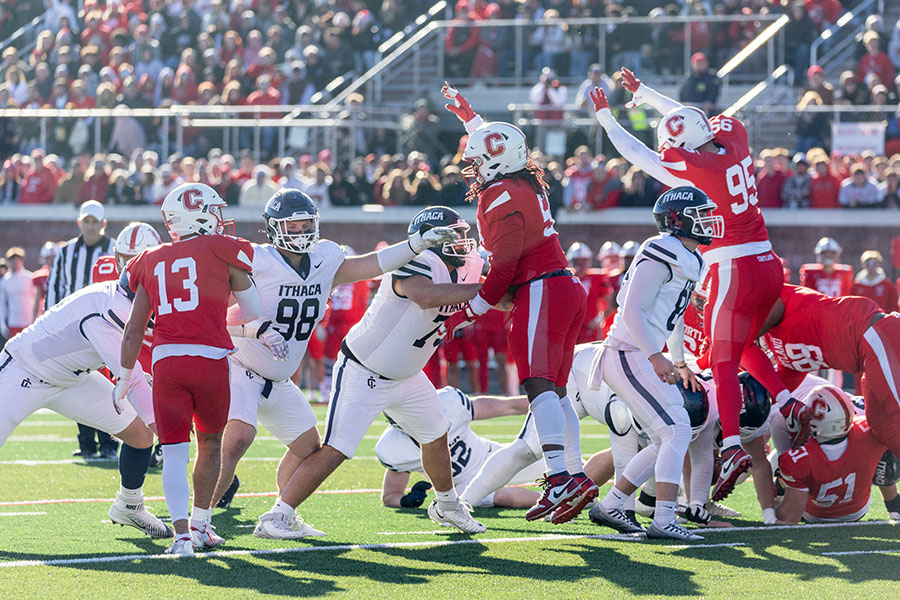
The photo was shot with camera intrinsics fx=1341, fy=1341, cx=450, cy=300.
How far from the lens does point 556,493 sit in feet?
20.1

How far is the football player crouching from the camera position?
22.8 ft

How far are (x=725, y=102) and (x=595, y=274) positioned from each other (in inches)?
130

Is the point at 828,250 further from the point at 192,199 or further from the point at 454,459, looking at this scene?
the point at 192,199

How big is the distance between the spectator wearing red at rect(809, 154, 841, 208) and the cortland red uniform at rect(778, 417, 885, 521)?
8788mm

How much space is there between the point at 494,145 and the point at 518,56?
12363mm

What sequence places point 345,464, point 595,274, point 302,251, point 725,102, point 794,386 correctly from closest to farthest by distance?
point 302,251 < point 794,386 < point 345,464 < point 595,274 < point 725,102

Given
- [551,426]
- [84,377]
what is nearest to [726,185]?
[551,426]

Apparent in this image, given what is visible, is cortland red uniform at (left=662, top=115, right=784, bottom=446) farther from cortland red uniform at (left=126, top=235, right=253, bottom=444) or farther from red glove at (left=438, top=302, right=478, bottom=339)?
cortland red uniform at (left=126, top=235, right=253, bottom=444)

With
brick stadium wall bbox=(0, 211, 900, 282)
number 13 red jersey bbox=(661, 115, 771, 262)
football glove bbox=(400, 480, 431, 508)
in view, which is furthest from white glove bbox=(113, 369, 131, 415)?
brick stadium wall bbox=(0, 211, 900, 282)

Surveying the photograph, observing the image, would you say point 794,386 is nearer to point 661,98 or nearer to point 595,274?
point 661,98

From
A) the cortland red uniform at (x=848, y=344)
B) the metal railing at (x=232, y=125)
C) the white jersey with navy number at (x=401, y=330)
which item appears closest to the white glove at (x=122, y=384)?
the white jersey with navy number at (x=401, y=330)

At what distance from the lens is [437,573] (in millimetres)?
5648

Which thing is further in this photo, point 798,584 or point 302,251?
point 302,251

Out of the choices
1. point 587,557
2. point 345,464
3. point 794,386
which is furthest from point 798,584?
point 345,464
